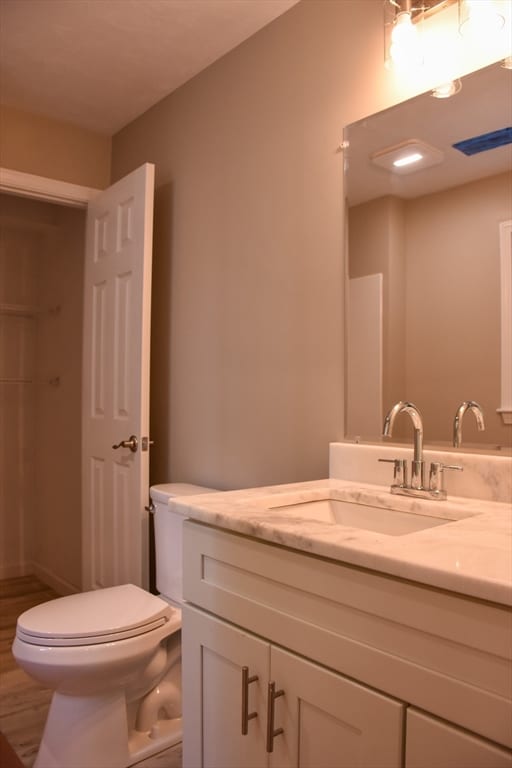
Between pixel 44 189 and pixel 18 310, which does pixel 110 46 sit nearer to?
pixel 44 189

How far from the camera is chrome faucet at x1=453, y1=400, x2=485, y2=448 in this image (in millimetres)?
1444

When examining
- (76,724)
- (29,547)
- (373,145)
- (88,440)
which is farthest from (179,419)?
(29,547)

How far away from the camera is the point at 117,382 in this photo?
2.58 m

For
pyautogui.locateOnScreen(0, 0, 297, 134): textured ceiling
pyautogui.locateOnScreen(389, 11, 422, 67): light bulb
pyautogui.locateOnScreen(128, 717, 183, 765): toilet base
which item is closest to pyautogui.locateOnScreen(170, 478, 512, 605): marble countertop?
pyautogui.locateOnScreen(128, 717, 183, 765): toilet base

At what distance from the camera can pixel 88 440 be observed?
110 inches

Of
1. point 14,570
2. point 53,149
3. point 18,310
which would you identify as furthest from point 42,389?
point 53,149

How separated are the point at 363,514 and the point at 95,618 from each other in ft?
2.77

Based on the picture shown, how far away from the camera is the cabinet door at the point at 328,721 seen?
90 cm

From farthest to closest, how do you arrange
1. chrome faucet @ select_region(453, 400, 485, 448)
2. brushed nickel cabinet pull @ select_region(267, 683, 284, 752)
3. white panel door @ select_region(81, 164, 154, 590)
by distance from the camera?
white panel door @ select_region(81, 164, 154, 590) < chrome faucet @ select_region(453, 400, 485, 448) < brushed nickel cabinet pull @ select_region(267, 683, 284, 752)

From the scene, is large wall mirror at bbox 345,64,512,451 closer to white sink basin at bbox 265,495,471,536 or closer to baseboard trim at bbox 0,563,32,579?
white sink basin at bbox 265,495,471,536

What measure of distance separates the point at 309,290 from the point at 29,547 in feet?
9.14

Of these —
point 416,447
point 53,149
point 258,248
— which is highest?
point 53,149

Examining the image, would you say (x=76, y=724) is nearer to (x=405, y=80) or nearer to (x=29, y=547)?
(x=405, y=80)

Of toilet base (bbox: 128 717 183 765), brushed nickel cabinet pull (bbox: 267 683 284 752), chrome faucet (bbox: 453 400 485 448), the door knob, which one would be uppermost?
chrome faucet (bbox: 453 400 485 448)
